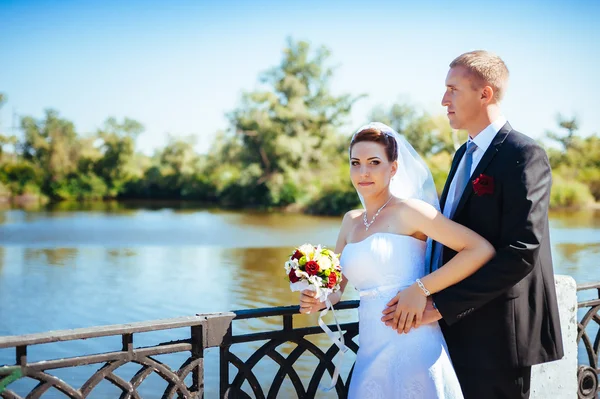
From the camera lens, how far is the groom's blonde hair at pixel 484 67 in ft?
7.61

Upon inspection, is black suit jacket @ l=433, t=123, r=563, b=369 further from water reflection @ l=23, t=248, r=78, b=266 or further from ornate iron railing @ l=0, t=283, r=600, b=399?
water reflection @ l=23, t=248, r=78, b=266

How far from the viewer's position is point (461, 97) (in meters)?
2.37

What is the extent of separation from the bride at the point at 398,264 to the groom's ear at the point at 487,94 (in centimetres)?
43

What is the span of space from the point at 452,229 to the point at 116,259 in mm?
17277

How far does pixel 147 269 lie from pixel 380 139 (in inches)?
578

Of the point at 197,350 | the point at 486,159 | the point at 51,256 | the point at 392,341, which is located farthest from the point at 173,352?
the point at 51,256

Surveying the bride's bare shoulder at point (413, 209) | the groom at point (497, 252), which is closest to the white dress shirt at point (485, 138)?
the groom at point (497, 252)

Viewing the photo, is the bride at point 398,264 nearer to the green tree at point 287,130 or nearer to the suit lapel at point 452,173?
the suit lapel at point 452,173

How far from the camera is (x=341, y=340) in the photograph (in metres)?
2.68

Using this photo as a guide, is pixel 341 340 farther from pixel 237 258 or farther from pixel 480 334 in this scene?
pixel 237 258

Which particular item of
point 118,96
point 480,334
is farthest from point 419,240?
point 118,96

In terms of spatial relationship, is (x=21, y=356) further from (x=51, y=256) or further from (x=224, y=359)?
(x=51, y=256)

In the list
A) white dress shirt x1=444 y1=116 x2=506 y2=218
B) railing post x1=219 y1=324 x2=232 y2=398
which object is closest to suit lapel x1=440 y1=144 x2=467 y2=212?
white dress shirt x1=444 y1=116 x2=506 y2=218

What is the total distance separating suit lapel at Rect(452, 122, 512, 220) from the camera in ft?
7.63
